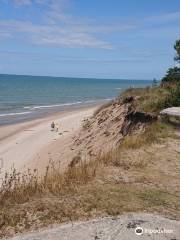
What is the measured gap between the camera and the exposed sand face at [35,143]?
1953cm

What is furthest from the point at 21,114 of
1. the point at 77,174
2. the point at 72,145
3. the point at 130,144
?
the point at 77,174

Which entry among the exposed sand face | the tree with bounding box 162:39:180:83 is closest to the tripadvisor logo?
the exposed sand face

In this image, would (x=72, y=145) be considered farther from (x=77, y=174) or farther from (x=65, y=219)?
(x=65, y=219)

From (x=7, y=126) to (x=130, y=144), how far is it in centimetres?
2342

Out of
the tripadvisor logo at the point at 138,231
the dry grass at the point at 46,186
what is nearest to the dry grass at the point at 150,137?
the dry grass at the point at 46,186

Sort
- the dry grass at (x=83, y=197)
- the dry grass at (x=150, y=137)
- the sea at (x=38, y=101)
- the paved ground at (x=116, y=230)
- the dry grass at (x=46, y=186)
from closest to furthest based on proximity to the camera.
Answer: the paved ground at (x=116, y=230)
the dry grass at (x=83, y=197)
the dry grass at (x=46, y=186)
the dry grass at (x=150, y=137)
the sea at (x=38, y=101)

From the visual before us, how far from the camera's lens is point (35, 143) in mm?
25734

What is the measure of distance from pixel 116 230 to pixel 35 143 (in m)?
20.4

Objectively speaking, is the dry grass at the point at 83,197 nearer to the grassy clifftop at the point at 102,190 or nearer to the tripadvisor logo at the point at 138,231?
the grassy clifftop at the point at 102,190

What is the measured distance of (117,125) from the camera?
1944 cm

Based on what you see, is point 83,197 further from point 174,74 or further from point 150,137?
point 174,74

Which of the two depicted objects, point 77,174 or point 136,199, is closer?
point 136,199

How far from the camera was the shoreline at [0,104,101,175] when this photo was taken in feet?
63.0

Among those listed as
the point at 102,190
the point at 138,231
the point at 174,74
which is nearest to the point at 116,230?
the point at 138,231
